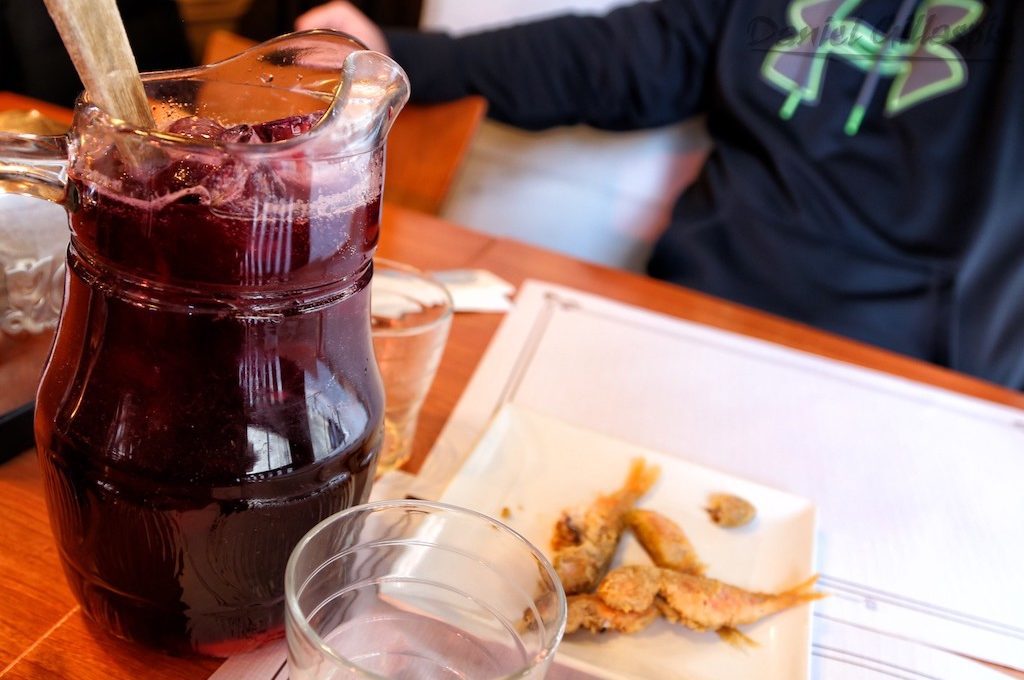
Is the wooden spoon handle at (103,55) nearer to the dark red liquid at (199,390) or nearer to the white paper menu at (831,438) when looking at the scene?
the dark red liquid at (199,390)

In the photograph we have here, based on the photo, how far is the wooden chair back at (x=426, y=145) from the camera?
1.13m

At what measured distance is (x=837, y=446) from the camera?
27.7 inches

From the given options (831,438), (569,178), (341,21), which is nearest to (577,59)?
(569,178)

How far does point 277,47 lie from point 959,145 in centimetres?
110

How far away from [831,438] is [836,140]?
26.7 inches

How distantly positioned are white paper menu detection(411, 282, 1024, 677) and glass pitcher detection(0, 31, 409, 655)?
183 mm

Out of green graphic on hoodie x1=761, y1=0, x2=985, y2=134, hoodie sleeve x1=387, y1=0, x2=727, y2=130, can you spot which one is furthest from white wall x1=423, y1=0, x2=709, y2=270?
green graphic on hoodie x1=761, y1=0, x2=985, y2=134

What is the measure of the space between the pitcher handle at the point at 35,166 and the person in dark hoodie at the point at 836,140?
0.89m

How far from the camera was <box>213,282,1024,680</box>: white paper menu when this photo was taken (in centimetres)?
51

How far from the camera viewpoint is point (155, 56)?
185cm

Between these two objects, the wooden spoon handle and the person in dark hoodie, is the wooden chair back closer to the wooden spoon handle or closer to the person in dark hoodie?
the person in dark hoodie

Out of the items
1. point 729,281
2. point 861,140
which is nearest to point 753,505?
point 729,281

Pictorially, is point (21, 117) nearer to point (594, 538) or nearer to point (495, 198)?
point (594, 538)

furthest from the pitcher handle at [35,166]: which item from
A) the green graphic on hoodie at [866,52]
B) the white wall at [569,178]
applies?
the white wall at [569,178]
